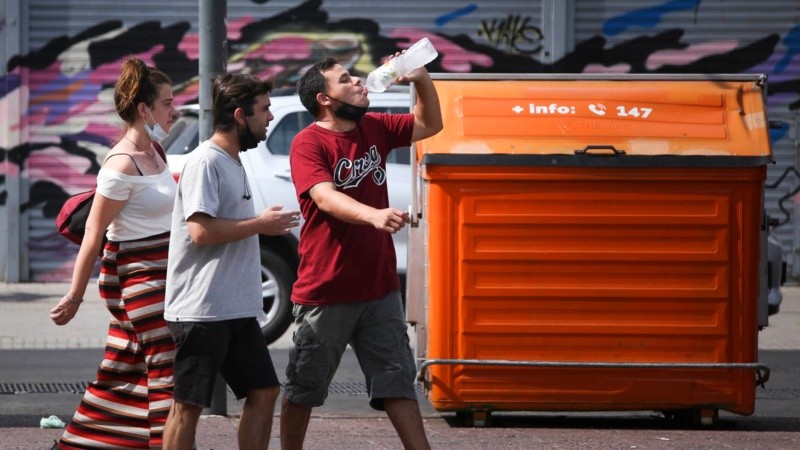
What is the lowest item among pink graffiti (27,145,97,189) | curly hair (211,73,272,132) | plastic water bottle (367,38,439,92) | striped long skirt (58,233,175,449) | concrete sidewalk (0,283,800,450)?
concrete sidewalk (0,283,800,450)

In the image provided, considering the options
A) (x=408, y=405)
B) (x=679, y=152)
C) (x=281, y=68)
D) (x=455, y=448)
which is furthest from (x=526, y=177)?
(x=281, y=68)

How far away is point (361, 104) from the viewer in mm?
5484

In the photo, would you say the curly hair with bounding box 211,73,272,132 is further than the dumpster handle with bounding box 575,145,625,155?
No

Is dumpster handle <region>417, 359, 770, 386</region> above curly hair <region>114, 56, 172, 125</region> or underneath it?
underneath

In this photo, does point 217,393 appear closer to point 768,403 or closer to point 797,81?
point 768,403

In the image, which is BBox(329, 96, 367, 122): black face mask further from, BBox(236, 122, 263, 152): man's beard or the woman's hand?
the woman's hand

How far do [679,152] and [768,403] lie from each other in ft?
6.41

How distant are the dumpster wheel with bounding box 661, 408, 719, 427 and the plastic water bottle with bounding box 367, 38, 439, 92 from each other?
2667 millimetres

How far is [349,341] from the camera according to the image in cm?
561

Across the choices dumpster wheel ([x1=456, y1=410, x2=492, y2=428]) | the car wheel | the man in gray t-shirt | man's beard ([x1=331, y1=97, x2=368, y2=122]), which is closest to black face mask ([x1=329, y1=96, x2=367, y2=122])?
man's beard ([x1=331, y1=97, x2=368, y2=122])

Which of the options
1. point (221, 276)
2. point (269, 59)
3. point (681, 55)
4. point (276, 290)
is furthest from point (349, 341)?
point (681, 55)

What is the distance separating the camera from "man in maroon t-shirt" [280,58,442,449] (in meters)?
5.44

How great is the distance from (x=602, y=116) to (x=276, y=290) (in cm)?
382

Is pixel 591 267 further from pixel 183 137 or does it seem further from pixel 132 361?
pixel 183 137
